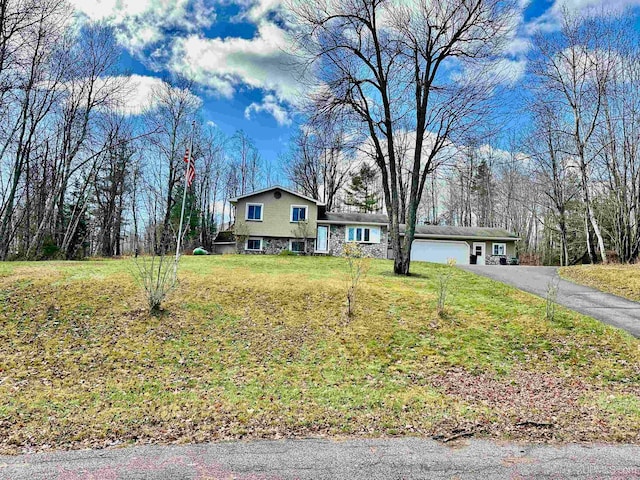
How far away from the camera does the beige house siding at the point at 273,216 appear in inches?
951

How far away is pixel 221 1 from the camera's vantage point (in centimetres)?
1333

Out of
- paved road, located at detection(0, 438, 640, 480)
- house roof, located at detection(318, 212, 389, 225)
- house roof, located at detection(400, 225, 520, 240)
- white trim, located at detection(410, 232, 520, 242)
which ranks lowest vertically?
paved road, located at detection(0, 438, 640, 480)

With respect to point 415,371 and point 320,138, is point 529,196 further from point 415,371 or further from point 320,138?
point 415,371

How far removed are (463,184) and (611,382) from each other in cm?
3303

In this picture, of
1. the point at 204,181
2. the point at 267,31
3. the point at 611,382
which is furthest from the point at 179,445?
the point at 204,181

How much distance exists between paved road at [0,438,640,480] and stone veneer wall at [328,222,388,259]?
2099 centimetres

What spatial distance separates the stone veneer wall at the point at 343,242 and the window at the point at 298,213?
2.23 meters

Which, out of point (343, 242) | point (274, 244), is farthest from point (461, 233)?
point (274, 244)

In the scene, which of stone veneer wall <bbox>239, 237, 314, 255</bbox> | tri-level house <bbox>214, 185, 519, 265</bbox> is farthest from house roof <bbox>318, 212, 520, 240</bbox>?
stone veneer wall <bbox>239, 237, 314, 255</bbox>

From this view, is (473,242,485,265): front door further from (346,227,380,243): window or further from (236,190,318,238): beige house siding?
(236,190,318,238): beige house siding

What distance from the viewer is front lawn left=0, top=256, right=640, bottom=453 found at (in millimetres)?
4273

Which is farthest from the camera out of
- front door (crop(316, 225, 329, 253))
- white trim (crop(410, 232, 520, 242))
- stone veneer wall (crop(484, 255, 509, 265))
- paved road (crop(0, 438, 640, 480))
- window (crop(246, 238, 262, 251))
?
stone veneer wall (crop(484, 255, 509, 265))

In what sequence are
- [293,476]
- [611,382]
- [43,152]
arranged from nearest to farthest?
[293,476] → [611,382] → [43,152]

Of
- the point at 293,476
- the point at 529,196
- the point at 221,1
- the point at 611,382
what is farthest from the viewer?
the point at 529,196
